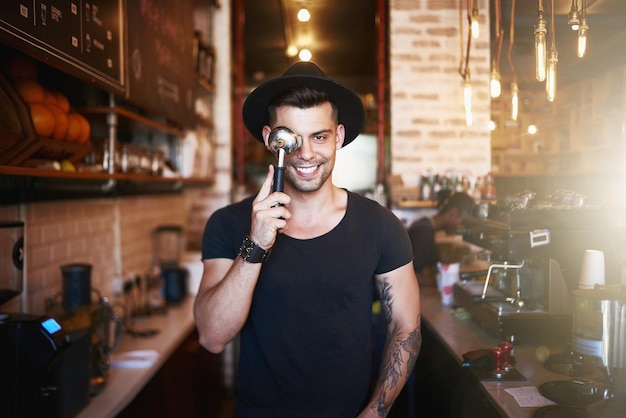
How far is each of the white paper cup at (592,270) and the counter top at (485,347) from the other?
0.27m

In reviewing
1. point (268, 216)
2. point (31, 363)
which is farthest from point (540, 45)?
point (31, 363)

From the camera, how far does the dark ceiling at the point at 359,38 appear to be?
1592 millimetres

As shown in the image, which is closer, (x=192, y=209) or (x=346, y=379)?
(x=346, y=379)

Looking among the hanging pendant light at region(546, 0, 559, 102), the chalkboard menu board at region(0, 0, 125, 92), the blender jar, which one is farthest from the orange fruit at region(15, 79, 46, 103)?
the hanging pendant light at region(546, 0, 559, 102)

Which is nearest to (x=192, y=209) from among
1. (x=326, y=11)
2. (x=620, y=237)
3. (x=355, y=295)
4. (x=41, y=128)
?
(x=326, y=11)

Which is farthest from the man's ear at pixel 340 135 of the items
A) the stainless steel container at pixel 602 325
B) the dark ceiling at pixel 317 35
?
the dark ceiling at pixel 317 35

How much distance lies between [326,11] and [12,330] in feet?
13.1

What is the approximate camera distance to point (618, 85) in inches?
63.3

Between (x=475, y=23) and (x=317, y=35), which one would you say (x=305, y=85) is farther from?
(x=317, y=35)

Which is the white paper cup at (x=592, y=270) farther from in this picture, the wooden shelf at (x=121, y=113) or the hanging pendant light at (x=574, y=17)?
the wooden shelf at (x=121, y=113)

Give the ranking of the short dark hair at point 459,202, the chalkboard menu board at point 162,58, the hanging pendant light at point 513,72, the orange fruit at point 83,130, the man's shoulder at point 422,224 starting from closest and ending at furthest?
the hanging pendant light at point 513,72 < the orange fruit at point 83,130 < the chalkboard menu board at point 162,58 < the short dark hair at point 459,202 < the man's shoulder at point 422,224

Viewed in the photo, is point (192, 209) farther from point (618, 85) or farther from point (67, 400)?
point (618, 85)

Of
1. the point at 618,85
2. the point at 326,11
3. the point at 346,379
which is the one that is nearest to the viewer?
the point at 618,85

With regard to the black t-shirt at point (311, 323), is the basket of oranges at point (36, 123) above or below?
above
